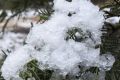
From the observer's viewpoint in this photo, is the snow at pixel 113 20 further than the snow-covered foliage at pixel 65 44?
Yes

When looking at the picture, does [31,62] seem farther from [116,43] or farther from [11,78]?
[116,43]

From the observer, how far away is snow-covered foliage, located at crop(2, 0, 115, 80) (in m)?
1.13

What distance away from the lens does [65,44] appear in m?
1.15

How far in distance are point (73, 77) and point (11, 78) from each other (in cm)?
21

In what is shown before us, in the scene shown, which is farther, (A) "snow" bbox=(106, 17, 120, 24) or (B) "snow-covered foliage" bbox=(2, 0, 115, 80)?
(A) "snow" bbox=(106, 17, 120, 24)

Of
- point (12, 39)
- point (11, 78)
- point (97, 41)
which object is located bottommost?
point (12, 39)

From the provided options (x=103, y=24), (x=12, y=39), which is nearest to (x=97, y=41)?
(x=103, y=24)

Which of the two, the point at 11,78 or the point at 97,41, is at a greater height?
the point at 97,41

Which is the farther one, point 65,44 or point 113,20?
point 113,20

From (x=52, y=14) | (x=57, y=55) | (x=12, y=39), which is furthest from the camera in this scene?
(x=12, y=39)

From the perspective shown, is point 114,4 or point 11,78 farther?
point 114,4

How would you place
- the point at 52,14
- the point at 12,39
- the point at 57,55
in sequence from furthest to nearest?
1. the point at 12,39
2. the point at 52,14
3. the point at 57,55

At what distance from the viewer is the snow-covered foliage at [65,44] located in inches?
44.6

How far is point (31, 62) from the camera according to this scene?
116 centimetres
